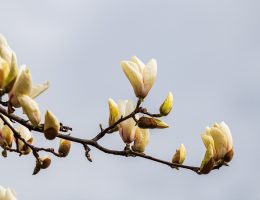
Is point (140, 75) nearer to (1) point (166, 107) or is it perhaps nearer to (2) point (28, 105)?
(1) point (166, 107)

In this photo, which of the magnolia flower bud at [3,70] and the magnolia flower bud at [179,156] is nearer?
the magnolia flower bud at [3,70]

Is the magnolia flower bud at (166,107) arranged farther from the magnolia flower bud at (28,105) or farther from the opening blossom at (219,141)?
the magnolia flower bud at (28,105)

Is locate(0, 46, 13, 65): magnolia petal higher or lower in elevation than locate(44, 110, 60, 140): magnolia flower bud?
higher

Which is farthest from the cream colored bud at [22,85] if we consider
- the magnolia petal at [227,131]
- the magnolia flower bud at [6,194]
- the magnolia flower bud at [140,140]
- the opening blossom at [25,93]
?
the magnolia petal at [227,131]

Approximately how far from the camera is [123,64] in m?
2.21

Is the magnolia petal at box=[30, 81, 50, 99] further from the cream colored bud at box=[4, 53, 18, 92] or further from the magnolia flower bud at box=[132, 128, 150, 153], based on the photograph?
the magnolia flower bud at box=[132, 128, 150, 153]

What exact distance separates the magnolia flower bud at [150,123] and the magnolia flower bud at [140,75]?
0.09 metres

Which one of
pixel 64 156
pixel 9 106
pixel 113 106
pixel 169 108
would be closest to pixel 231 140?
pixel 169 108

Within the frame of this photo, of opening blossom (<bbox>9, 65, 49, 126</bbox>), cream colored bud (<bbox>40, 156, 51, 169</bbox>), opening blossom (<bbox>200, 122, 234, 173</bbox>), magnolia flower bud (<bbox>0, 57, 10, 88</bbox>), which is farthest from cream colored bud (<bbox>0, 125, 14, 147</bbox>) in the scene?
opening blossom (<bbox>200, 122, 234, 173</bbox>)

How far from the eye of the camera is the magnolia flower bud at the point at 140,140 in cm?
228

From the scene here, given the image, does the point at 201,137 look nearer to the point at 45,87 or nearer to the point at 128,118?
the point at 128,118

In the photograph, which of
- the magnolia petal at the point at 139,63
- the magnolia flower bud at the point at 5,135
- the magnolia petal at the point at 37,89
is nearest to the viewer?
the magnolia petal at the point at 37,89

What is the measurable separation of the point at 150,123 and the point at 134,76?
183mm

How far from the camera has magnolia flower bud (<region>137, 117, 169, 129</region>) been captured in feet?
6.91
